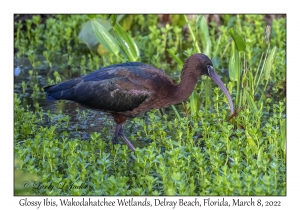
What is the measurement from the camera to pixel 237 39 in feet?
23.1

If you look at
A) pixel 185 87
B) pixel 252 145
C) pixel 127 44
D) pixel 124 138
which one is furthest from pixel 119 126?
pixel 252 145

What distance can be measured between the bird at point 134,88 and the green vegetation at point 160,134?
330 mm

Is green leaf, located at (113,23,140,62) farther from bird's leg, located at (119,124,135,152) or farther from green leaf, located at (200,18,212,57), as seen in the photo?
bird's leg, located at (119,124,135,152)

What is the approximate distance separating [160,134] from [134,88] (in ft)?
1.99

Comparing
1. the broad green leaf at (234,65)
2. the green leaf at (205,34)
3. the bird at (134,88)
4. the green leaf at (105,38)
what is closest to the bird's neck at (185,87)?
the bird at (134,88)

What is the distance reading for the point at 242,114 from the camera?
725 centimetres

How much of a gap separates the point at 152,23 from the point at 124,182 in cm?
669

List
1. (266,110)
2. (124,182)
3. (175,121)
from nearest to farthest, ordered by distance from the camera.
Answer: (124,182) → (175,121) → (266,110)

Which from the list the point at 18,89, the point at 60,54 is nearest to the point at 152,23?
the point at 60,54

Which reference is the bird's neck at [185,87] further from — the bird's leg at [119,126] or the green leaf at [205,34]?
the green leaf at [205,34]

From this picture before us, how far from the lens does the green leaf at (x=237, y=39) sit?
6953mm

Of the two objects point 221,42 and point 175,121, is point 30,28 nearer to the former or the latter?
point 221,42

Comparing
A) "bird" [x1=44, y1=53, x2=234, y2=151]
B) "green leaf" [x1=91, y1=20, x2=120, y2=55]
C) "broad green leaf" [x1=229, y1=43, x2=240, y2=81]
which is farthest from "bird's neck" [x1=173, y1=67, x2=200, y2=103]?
"green leaf" [x1=91, y1=20, x2=120, y2=55]

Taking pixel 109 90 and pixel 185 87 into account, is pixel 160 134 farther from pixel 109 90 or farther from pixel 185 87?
pixel 109 90
